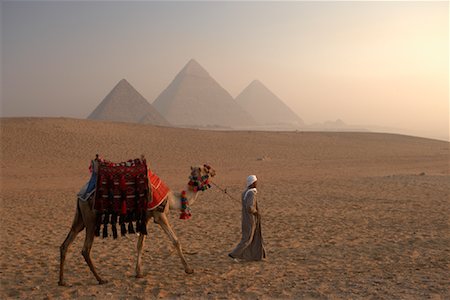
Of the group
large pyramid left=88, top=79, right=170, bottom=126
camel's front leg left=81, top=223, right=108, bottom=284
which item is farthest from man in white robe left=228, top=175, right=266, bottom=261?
large pyramid left=88, top=79, right=170, bottom=126

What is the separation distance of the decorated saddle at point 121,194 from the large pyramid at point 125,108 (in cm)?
11870

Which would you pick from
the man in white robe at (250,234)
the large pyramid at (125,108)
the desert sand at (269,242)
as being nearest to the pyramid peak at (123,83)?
the large pyramid at (125,108)

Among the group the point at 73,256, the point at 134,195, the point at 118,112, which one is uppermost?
the point at 118,112

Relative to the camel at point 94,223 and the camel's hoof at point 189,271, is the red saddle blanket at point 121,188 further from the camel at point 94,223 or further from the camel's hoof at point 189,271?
the camel's hoof at point 189,271

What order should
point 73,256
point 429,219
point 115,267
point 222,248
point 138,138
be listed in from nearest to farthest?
point 115,267 < point 73,256 < point 222,248 < point 429,219 < point 138,138

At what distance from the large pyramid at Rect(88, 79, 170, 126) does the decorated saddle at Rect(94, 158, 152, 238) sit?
389 feet

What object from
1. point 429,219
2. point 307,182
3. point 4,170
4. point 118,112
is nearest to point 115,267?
point 429,219

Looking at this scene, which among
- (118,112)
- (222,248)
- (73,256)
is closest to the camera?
(73,256)

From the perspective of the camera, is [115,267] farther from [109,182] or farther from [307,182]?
[307,182]

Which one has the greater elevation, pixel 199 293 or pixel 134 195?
pixel 134 195

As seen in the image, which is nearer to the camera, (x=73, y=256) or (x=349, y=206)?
(x=73, y=256)

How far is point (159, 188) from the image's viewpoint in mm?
6719

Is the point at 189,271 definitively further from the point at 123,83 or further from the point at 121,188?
the point at 123,83

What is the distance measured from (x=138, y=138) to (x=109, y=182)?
34.9 meters
